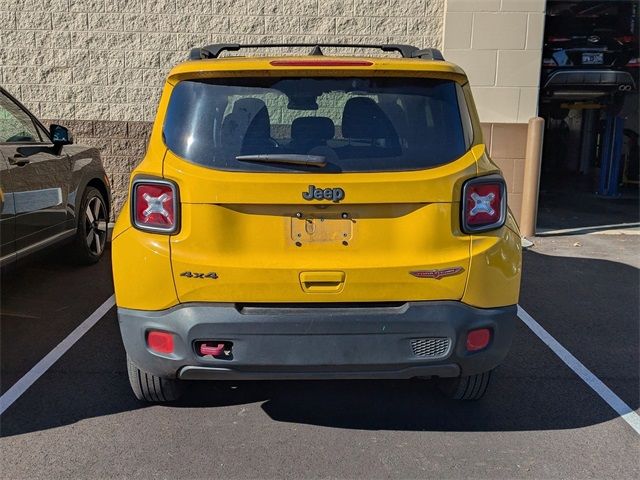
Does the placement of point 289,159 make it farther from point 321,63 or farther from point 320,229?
point 321,63

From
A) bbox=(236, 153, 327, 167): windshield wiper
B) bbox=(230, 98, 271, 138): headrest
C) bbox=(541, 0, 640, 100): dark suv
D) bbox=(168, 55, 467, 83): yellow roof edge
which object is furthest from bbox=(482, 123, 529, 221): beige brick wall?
bbox=(236, 153, 327, 167): windshield wiper

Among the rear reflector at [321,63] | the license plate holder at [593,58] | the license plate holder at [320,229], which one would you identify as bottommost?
the license plate holder at [320,229]

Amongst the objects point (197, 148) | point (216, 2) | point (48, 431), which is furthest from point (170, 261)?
point (216, 2)

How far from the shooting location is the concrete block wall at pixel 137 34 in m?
8.33

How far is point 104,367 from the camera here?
13.6 feet

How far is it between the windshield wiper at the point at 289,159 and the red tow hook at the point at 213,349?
84cm

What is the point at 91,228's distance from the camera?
21.3 feet

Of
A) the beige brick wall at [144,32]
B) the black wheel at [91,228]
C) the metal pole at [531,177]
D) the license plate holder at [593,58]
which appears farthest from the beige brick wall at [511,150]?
the black wheel at [91,228]

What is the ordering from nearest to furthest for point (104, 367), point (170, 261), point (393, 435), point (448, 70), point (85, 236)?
point (170, 261)
point (448, 70)
point (393, 435)
point (104, 367)
point (85, 236)

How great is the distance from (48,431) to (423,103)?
8.18 feet

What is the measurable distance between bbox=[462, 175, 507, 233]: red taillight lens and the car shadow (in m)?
1.13

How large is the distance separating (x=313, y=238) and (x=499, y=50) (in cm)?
622

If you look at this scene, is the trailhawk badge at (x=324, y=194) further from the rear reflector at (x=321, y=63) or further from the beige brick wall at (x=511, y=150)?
the beige brick wall at (x=511, y=150)

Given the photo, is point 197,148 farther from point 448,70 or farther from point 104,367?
point 104,367
